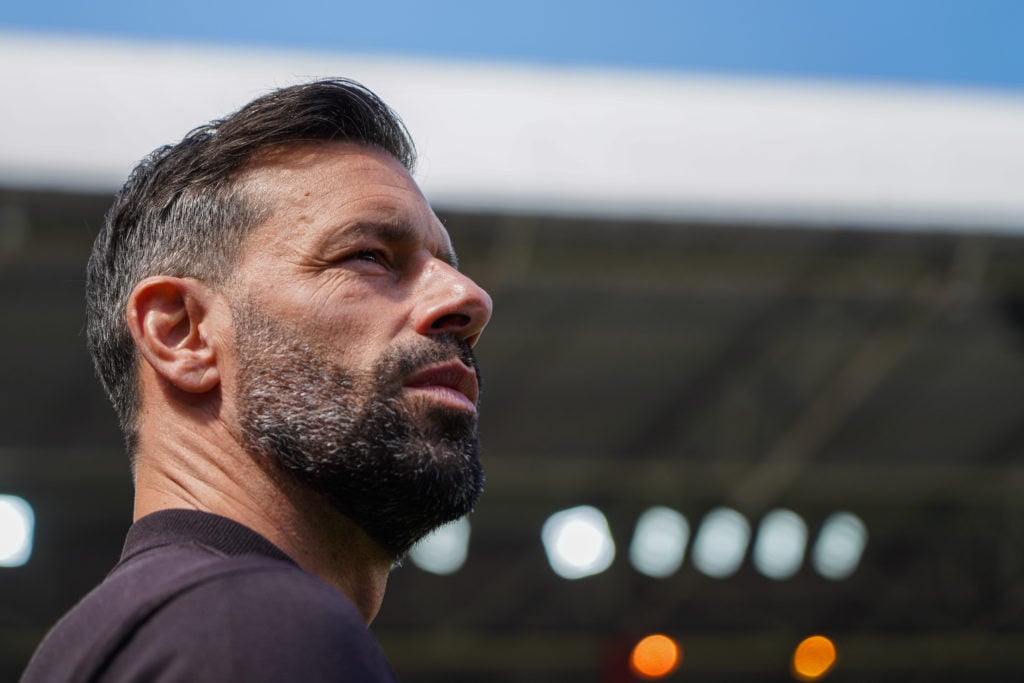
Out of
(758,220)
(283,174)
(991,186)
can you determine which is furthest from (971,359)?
(283,174)

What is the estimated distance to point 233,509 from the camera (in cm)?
149

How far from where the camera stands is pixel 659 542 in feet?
38.4

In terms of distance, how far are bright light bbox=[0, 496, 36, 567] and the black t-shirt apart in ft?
28.7

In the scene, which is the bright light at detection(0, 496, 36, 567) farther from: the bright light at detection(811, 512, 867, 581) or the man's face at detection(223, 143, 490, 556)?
the man's face at detection(223, 143, 490, 556)

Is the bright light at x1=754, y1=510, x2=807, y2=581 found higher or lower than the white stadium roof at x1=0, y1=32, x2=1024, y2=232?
lower

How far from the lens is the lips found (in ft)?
5.05

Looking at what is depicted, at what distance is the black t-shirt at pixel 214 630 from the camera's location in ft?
3.46

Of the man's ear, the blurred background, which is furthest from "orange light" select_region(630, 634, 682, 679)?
the man's ear

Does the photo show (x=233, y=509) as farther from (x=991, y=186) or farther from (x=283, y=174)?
(x=991, y=186)

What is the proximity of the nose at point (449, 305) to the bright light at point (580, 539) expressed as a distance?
934cm

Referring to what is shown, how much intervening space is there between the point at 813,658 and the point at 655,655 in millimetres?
2204

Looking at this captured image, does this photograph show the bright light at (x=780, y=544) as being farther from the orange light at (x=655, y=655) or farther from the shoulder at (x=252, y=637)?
the shoulder at (x=252, y=637)

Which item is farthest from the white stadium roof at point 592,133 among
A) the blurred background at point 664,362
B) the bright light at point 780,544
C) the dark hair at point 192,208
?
the bright light at point 780,544

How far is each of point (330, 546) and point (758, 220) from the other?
183 inches
